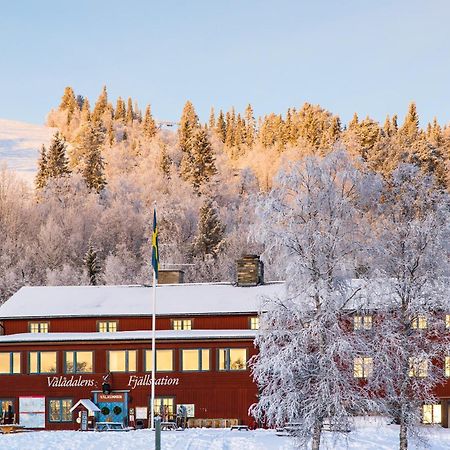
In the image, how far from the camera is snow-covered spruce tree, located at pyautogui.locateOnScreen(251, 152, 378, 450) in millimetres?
32812

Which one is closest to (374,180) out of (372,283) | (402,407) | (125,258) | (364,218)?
(364,218)

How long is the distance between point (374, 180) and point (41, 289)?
31450 mm

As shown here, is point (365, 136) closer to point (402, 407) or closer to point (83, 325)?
point (83, 325)

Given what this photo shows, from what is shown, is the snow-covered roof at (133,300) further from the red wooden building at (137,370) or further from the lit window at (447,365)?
the lit window at (447,365)

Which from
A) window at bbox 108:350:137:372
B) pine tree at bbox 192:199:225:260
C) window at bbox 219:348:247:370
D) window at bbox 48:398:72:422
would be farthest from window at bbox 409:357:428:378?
pine tree at bbox 192:199:225:260

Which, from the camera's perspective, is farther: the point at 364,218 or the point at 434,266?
the point at 434,266

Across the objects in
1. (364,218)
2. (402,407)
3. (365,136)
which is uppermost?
(365,136)

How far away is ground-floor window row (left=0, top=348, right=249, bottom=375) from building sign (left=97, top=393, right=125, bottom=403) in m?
1.56

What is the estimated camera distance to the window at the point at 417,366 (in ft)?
121

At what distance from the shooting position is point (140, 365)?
52094 mm

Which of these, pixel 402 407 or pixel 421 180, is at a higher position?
pixel 421 180

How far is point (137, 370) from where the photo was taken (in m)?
52.2

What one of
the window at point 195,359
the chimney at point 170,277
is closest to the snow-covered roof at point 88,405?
the window at point 195,359

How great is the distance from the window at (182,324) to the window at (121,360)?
3.37 meters
